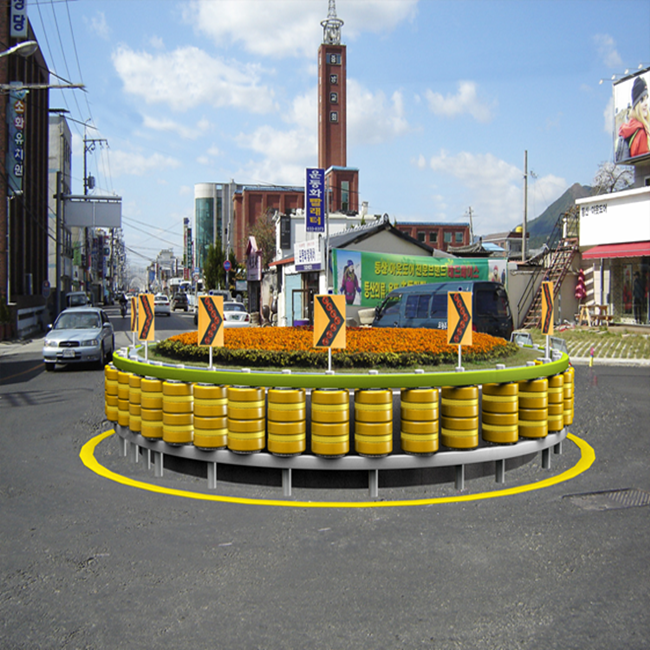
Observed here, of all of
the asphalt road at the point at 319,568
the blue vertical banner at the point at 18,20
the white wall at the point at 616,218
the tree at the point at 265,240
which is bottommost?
the asphalt road at the point at 319,568

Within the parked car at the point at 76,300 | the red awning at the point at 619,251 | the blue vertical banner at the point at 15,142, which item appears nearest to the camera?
the red awning at the point at 619,251

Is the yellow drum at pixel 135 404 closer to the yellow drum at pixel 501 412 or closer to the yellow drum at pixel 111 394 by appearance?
the yellow drum at pixel 111 394

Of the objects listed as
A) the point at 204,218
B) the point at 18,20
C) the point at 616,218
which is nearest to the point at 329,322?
→ the point at 616,218

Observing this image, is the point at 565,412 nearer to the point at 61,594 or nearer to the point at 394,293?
the point at 61,594

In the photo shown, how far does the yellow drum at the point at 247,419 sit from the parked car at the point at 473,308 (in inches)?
377

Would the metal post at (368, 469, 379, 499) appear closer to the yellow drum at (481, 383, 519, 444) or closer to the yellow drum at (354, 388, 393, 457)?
the yellow drum at (354, 388, 393, 457)

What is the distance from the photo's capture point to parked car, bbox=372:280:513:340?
615 inches

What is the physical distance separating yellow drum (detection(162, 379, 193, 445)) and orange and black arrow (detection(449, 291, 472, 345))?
295 centimetres

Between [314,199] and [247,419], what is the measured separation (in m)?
27.5

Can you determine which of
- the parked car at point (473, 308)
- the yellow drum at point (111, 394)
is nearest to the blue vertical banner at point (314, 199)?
the parked car at point (473, 308)

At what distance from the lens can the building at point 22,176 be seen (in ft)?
118

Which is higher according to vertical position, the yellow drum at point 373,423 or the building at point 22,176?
the building at point 22,176

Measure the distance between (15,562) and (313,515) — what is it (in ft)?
8.04

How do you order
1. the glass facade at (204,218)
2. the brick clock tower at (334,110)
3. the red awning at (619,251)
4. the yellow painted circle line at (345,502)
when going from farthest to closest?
the glass facade at (204,218), the brick clock tower at (334,110), the red awning at (619,251), the yellow painted circle line at (345,502)
